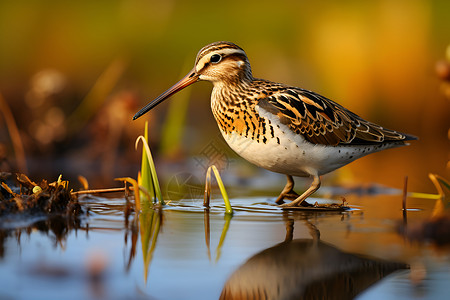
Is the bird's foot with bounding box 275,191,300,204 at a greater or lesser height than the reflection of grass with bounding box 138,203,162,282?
greater

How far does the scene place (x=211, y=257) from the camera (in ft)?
16.8

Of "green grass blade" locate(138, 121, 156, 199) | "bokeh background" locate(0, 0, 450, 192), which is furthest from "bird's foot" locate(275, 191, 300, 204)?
"bokeh background" locate(0, 0, 450, 192)

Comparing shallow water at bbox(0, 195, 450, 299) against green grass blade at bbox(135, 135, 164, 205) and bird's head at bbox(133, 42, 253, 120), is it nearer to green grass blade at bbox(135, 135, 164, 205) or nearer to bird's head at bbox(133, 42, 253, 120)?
green grass blade at bbox(135, 135, 164, 205)

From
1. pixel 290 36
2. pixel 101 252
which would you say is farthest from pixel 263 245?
pixel 290 36

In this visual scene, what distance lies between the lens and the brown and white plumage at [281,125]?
7191 millimetres

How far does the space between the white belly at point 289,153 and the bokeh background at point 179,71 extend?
1.54 metres

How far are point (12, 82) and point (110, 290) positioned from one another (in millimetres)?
11897

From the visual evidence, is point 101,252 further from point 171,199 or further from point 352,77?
point 352,77

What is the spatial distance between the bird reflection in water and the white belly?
72.2 inches

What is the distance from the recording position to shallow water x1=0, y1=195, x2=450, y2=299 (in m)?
4.36

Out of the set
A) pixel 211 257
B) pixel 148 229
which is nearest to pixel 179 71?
pixel 148 229

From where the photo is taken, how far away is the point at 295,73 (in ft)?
52.8

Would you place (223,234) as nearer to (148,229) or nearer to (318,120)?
(148,229)

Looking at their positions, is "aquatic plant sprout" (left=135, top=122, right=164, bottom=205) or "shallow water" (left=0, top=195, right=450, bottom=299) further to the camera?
"aquatic plant sprout" (left=135, top=122, right=164, bottom=205)
